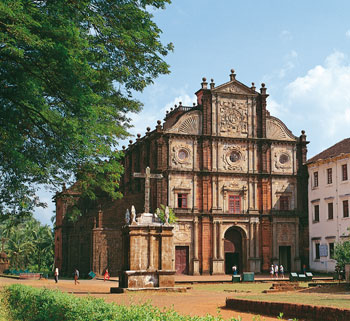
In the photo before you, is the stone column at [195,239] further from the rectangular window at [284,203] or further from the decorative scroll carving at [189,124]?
the rectangular window at [284,203]

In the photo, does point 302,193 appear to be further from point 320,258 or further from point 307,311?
point 307,311

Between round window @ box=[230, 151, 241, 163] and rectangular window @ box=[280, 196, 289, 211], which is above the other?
round window @ box=[230, 151, 241, 163]

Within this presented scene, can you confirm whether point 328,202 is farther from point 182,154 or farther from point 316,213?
point 182,154

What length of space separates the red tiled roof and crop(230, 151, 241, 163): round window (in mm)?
6887

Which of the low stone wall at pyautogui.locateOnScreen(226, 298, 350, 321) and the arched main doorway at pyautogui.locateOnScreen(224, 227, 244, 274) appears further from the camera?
the arched main doorway at pyautogui.locateOnScreen(224, 227, 244, 274)

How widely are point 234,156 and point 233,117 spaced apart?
359 centimetres


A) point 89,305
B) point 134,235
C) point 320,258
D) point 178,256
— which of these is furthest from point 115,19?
point 320,258

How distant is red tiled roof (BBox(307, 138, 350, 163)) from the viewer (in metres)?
47.8

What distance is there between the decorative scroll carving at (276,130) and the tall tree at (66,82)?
3438 centimetres

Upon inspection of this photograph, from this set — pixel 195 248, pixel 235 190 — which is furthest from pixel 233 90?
pixel 195 248

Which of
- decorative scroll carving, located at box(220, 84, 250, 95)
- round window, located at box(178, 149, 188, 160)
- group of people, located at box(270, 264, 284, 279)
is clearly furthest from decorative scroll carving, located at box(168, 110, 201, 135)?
group of people, located at box(270, 264, 284, 279)

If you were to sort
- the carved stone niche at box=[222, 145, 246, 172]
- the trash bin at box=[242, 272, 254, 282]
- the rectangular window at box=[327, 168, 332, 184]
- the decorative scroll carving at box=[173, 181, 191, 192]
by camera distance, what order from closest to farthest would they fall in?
the trash bin at box=[242, 272, 254, 282] → the decorative scroll carving at box=[173, 181, 191, 192] → the rectangular window at box=[327, 168, 332, 184] → the carved stone niche at box=[222, 145, 246, 172]

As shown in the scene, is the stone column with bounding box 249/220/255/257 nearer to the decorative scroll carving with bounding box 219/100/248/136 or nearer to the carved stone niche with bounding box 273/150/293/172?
the carved stone niche with bounding box 273/150/293/172

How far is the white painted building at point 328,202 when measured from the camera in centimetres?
4644
